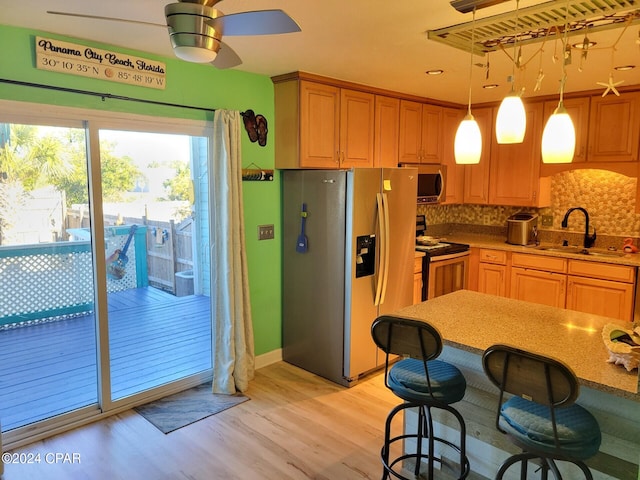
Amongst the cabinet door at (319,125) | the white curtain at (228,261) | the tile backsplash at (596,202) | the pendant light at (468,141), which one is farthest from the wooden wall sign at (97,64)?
the tile backsplash at (596,202)

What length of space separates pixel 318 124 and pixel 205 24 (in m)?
2.15

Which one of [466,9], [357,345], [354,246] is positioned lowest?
[357,345]

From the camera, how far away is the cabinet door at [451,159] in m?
5.18

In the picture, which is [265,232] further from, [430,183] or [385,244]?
[430,183]

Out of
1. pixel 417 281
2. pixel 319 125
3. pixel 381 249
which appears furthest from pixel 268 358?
pixel 319 125

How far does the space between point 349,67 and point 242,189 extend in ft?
4.07

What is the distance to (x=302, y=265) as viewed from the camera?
158 inches

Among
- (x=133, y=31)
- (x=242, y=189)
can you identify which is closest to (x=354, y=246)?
(x=242, y=189)

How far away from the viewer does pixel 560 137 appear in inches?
68.5

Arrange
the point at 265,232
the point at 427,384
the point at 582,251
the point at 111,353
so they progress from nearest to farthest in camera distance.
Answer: the point at 427,384 → the point at 111,353 → the point at 265,232 → the point at 582,251

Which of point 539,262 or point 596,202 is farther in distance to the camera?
point 596,202

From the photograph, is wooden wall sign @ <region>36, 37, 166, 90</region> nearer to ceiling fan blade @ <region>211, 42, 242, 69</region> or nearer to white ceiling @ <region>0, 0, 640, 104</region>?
white ceiling @ <region>0, 0, 640, 104</region>

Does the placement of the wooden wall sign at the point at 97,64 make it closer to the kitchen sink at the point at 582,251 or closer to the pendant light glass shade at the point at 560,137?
the pendant light glass shade at the point at 560,137

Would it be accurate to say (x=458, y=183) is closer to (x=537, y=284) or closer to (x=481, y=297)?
(x=537, y=284)
